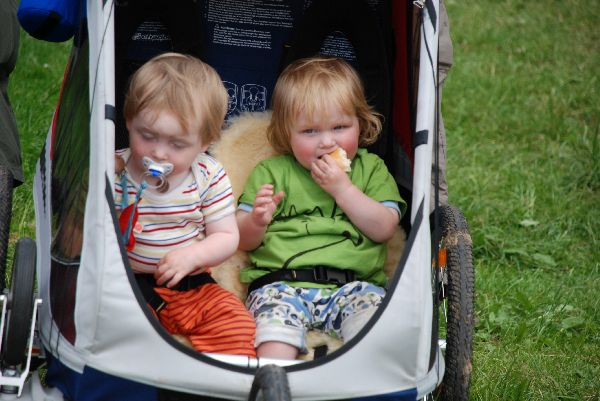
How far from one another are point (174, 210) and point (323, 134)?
575 mm

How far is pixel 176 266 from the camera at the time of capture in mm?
2693

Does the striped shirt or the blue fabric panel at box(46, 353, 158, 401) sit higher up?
the striped shirt

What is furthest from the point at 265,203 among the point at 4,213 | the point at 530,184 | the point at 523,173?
the point at 523,173

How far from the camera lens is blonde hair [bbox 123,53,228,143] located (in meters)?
→ 2.78

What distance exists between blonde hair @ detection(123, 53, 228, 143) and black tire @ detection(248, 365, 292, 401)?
888 mm

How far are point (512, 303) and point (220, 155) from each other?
1.45 metres

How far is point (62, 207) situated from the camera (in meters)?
2.71

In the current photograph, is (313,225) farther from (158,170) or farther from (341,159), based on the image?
(158,170)

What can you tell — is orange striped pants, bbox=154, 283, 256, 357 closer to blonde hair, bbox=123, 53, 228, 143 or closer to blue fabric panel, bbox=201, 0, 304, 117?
blonde hair, bbox=123, 53, 228, 143

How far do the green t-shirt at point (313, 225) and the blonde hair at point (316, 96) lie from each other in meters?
0.10

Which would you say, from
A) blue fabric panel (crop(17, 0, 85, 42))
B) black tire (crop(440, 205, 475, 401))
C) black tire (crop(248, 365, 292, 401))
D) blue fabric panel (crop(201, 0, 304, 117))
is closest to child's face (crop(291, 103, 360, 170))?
blue fabric panel (crop(201, 0, 304, 117))

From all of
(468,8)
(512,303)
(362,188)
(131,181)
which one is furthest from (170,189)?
(468,8)

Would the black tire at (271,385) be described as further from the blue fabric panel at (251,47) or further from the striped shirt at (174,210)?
the blue fabric panel at (251,47)

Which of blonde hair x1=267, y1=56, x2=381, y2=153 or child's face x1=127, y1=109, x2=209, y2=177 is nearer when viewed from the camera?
child's face x1=127, y1=109, x2=209, y2=177
